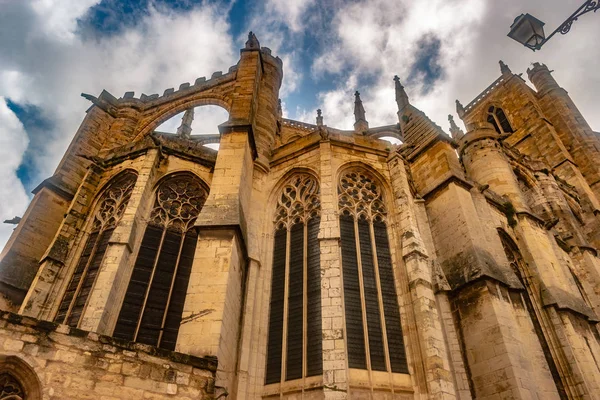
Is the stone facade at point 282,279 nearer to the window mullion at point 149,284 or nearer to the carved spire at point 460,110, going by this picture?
the window mullion at point 149,284

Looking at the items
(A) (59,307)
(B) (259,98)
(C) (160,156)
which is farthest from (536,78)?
(A) (59,307)

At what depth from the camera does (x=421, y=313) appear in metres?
7.88

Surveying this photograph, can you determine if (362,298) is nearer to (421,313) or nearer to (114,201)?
(421,313)

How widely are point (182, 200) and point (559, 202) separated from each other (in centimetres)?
1481

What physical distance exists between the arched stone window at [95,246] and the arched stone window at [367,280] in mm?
5619

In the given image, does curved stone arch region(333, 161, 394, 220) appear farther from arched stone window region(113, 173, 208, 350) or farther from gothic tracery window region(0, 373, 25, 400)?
gothic tracery window region(0, 373, 25, 400)

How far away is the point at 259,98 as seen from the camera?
46.2ft

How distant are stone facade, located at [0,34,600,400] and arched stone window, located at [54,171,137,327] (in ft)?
0.15

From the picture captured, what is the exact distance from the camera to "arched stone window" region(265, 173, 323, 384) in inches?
309

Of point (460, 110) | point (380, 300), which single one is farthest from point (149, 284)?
point (460, 110)

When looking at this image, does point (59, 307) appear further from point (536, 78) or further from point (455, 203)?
point (536, 78)

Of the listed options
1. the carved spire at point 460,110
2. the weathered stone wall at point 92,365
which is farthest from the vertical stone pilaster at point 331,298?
the carved spire at point 460,110

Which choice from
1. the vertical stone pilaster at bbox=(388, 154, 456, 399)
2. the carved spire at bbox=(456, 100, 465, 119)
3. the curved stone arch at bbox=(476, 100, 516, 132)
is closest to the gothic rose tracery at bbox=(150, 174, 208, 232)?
the vertical stone pilaster at bbox=(388, 154, 456, 399)

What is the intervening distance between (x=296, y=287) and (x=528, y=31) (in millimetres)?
6424
